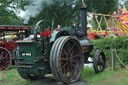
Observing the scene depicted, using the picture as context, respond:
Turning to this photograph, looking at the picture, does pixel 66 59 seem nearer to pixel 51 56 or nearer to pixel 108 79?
pixel 51 56

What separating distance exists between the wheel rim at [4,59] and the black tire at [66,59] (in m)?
4.04

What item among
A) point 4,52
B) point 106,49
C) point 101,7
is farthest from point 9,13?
point 106,49

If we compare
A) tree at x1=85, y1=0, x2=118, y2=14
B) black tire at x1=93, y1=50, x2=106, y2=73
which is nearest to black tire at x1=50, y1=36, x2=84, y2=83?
black tire at x1=93, y1=50, x2=106, y2=73

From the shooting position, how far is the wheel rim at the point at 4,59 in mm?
8259

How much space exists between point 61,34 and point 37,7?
9.48ft

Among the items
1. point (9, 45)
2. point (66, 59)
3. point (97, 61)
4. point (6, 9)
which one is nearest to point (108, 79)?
point (97, 61)

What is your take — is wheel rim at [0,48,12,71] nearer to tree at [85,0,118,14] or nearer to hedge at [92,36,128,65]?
hedge at [92,36,128,65]

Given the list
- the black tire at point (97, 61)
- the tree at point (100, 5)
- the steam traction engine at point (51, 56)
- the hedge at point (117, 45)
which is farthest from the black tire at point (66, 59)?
the tree at point (100, 5)

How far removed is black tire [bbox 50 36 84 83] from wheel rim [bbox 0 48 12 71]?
4044mm

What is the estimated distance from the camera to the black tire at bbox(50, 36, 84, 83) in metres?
4.36

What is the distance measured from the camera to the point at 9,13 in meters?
20.5

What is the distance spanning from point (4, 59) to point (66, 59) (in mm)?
4740

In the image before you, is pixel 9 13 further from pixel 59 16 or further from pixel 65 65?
pixel 65 65

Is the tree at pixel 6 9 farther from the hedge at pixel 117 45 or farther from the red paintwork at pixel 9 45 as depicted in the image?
the hedge at pixel 117 45
